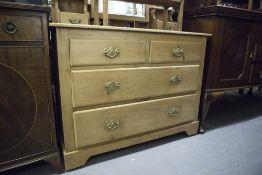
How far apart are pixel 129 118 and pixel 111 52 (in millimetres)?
397

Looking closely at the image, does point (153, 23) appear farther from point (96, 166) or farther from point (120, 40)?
point (96, 166)

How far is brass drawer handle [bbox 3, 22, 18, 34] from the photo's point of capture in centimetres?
76

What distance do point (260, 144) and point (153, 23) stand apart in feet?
3.82

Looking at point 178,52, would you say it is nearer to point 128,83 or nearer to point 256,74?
point 128,83

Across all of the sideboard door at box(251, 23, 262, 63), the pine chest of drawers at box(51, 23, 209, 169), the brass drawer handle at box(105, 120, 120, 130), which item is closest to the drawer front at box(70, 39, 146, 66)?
the pine chest of drawers at box(51, 23, 209, 169)

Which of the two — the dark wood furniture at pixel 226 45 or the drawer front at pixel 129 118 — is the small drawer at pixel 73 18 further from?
the dark wood furniture at pixel 226 45

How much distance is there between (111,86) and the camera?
3.42 ft

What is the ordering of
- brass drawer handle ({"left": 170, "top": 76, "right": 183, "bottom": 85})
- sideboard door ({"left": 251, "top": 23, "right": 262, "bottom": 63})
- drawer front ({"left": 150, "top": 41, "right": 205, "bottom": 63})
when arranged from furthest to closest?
sideboard door ({"left": 251, "top": 23, "right": 262, "bottom": 63}), brass drawer handle ({"left": 170, "top": 76, "right": 183, "bottom": 85}), drawer front ({"left": 150, "top": 41, "right": 205, "bottom": 63})

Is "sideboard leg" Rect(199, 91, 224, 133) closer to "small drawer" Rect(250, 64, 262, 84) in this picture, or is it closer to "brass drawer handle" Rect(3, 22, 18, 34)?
"small drawer" Rect(250, 64, 262, 84)

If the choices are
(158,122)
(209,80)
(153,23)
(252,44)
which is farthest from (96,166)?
(252,44)

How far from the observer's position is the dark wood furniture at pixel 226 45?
53.2 inches

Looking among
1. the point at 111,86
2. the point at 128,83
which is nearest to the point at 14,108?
the point at 111,86

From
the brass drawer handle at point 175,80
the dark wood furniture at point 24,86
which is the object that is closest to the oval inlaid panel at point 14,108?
the dark wood furniture at point 24,86

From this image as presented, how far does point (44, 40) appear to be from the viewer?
849 mm
